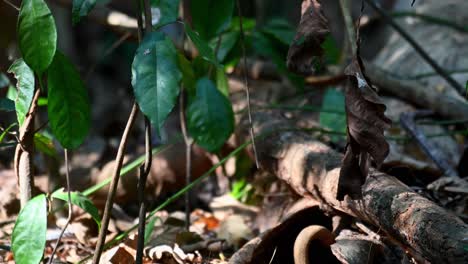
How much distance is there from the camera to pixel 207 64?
2.04 meters

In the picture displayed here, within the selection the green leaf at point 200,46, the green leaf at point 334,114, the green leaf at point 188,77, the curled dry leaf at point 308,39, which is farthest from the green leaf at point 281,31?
the green leaf at point 200,46

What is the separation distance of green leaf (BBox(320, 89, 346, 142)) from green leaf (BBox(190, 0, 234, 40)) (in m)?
0.52

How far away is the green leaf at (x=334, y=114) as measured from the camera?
7.66ft

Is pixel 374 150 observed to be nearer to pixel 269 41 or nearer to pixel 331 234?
pixel 331 234

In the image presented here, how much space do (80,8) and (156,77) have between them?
20cm

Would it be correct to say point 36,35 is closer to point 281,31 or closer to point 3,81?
point 3,81

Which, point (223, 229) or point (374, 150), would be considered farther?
point (223, 229)

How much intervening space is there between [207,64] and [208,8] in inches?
6.9

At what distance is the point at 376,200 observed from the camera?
1.48 meters

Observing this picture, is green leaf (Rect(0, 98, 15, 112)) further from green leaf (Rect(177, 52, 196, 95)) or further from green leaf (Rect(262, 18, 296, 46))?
green leaf (Rect(262, 18, 296, 46))

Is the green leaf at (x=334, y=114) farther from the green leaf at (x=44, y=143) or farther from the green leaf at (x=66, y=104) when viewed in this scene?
the green leaf at (x=66, y=104)

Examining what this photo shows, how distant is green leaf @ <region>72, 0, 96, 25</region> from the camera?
1.26 meters

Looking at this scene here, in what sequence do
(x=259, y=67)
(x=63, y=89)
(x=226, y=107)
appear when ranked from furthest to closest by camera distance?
(x=259, y=67) < (x=226, y=107) < (x=63, y=89)

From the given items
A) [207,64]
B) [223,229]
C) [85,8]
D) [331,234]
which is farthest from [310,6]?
[223,229]
